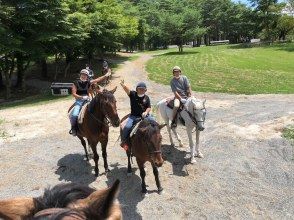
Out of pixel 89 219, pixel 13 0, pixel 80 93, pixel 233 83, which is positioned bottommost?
pixel 233 83

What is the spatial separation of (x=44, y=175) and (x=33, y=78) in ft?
100

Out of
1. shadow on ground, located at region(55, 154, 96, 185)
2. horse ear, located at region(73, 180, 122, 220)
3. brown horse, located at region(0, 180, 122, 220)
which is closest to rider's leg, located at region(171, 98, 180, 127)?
shadow on ground, located at region(55, 154, 96, 185)

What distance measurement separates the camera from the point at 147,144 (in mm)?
9305

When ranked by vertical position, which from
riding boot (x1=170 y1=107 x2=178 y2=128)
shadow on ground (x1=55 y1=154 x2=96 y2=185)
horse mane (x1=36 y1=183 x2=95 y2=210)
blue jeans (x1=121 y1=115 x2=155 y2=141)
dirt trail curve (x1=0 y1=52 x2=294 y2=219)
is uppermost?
horse mane (x1=36 y1=183 x2=95 y2=210)

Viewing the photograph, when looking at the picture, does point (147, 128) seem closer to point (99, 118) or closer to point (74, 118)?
point (99, 118)

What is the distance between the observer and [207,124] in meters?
17.0

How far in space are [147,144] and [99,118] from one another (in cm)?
209

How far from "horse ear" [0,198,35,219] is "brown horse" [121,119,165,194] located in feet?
21.7

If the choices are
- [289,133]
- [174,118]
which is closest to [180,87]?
[174,118]

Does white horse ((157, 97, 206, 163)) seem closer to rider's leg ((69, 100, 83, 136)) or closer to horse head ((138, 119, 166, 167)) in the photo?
horse head ((138, 119, 166, 167))

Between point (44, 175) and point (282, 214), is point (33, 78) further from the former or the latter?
point (282, 214)

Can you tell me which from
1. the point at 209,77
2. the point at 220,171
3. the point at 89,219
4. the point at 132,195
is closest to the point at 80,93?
the point at 132,195

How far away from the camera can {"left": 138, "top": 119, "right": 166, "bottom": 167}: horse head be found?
29.7 ft

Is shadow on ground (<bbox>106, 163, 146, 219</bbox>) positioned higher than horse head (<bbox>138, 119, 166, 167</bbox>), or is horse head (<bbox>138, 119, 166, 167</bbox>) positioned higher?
horse head (<bbox>138, 119, 166, 167</bbox>)
